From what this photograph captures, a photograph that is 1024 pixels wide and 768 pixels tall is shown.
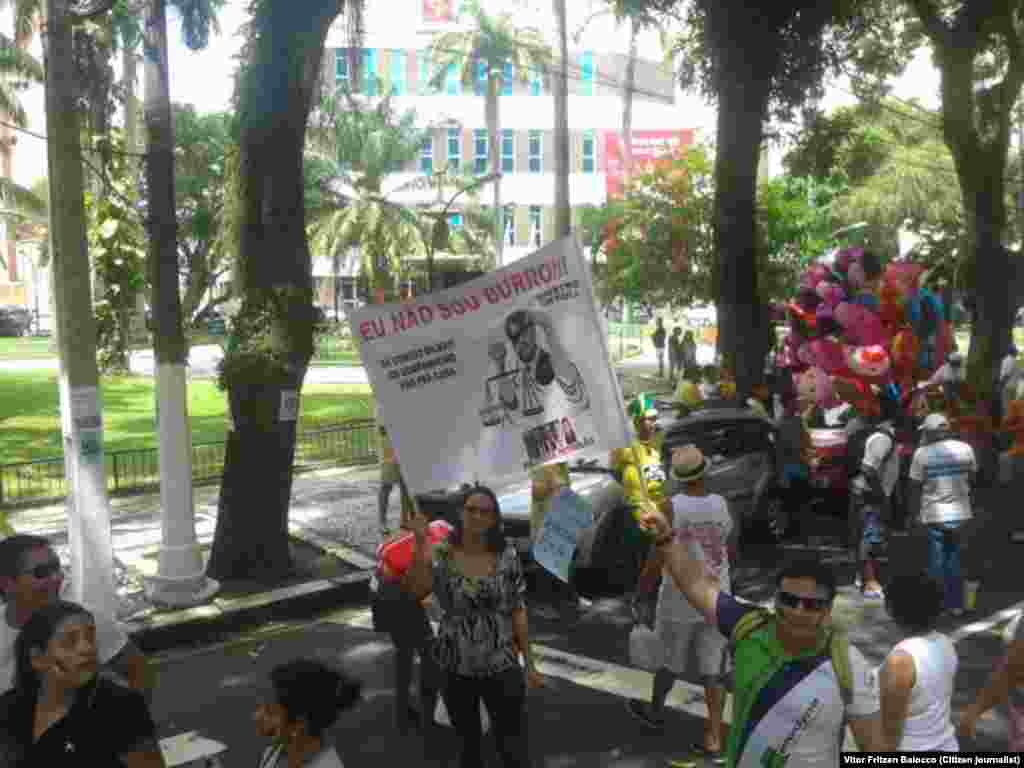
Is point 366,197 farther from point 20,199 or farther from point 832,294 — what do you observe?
point 832,294

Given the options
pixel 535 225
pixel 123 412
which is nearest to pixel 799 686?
pixel 123 412

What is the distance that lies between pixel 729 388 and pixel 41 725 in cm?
1119

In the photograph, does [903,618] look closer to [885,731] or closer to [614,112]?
[885,731]

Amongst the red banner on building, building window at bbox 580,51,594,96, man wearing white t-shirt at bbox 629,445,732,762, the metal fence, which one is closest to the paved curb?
the metal fence

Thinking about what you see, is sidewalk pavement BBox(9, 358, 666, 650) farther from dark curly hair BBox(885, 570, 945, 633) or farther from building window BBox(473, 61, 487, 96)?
building window BBox(473, 61, 487, 96)

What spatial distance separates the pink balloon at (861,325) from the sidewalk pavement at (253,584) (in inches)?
186

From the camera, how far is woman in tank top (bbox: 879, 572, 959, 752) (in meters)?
3.47

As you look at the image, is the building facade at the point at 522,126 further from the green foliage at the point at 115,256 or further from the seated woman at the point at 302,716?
the seated woman at the point at 302,716

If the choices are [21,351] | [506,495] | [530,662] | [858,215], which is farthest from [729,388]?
[858,215]

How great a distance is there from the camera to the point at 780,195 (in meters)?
25.0

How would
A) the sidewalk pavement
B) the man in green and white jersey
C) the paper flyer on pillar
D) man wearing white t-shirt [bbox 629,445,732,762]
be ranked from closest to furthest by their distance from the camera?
1. the man in green and white jersey
2. the paper flyer on pillar
3. man wearing white t-shirt [bbox 629,445,732,762]
4. the sidewalk pavement

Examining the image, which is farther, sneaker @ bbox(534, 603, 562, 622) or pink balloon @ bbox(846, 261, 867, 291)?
pink balloon @ bbox(846, 261, 867, 291)

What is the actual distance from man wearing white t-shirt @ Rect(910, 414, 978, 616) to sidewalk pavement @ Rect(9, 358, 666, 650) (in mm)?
4450

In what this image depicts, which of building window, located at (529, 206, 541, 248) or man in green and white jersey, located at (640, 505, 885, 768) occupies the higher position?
building window, located at (529, 206, 541, 248)
